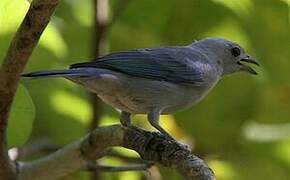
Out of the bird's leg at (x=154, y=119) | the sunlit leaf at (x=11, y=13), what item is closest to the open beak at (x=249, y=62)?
the bird's leg at (x=154, y=119)

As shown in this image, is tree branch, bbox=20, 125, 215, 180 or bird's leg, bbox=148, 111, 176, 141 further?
bird's leg, bbox=148, 111, 176, 141

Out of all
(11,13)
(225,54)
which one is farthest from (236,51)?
(11,13)

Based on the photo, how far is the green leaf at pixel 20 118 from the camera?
2.67 meters

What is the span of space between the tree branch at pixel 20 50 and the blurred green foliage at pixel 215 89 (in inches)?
24.8

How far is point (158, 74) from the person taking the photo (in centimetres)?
329

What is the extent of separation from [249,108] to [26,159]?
106cm

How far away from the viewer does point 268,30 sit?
11.0 feet

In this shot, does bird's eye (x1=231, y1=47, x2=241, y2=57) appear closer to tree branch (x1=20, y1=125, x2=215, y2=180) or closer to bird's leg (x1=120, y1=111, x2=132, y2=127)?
bird's leg (x1=120, y1=111, x2=132, y2=127)

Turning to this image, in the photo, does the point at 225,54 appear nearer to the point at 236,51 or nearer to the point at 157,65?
the point at 236,51

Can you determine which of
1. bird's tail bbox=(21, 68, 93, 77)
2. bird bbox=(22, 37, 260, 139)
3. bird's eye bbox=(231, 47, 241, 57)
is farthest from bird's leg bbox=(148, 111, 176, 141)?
bird's eye bbox=(231, 47, 241, 57)

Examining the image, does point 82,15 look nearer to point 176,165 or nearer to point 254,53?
point 254,53

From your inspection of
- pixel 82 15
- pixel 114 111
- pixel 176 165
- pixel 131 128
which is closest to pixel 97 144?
pixel 131 128

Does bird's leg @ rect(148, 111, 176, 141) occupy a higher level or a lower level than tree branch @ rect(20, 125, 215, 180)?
higher

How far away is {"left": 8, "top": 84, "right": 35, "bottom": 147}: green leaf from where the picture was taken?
267 centimetres
